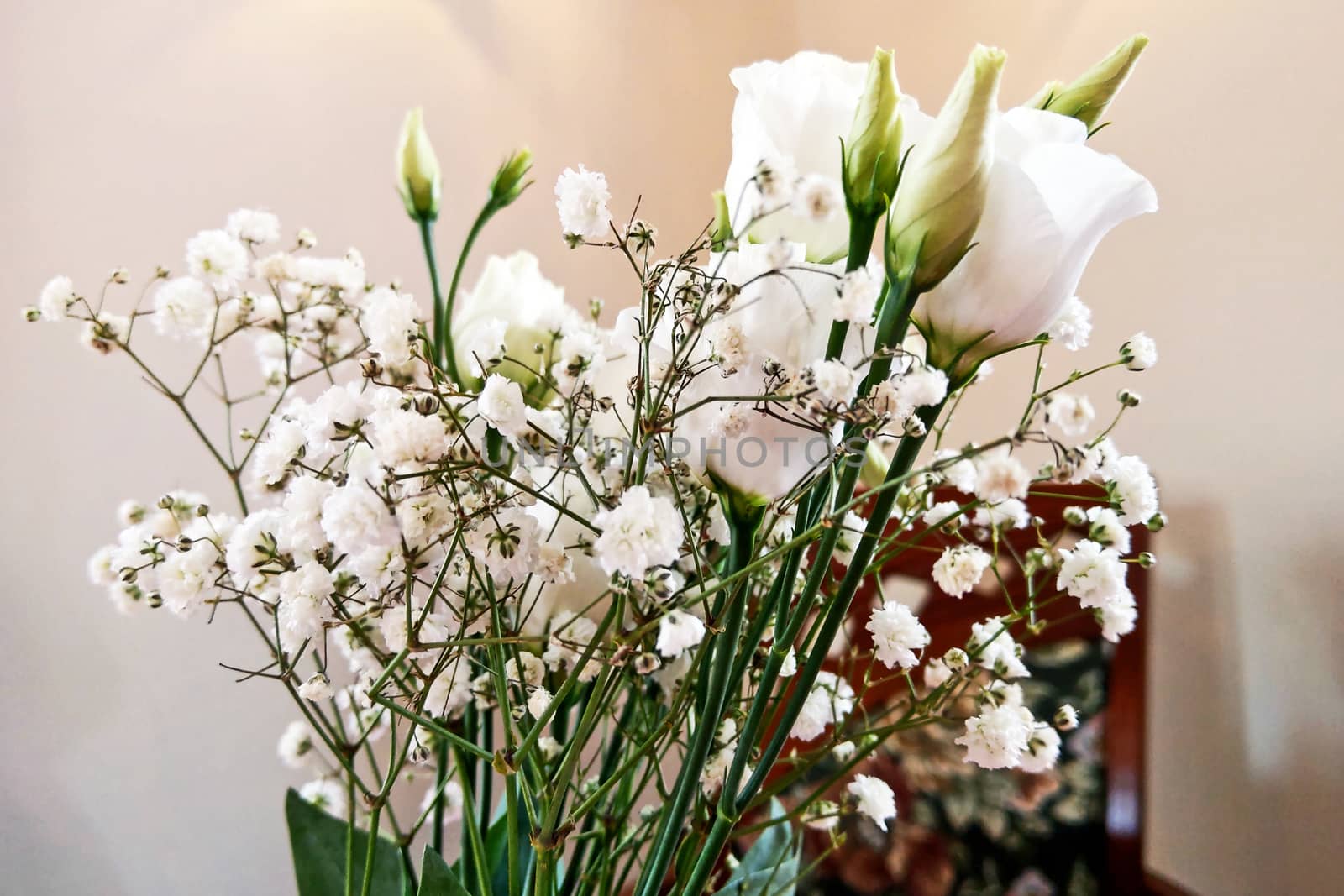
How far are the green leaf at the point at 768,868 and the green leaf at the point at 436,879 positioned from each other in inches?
4.9

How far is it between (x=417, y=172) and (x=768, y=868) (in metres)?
0.41

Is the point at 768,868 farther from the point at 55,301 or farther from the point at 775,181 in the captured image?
the point at 55,301

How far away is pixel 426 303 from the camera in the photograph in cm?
96

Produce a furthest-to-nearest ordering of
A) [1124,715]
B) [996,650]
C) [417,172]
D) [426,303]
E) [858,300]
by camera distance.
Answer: [426,303]
[1124,715]
[417,172]
[996,650]
[858,300]

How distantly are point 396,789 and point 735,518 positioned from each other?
76 cm

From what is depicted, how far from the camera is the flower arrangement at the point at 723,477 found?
25 centimetres

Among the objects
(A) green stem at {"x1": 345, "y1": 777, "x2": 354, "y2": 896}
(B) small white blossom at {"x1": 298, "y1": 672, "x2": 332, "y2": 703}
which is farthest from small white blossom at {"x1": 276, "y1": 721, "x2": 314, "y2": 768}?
(B) small white blossom at {"x1": 298, "y1": 672, "x2": 332, "y2": 703}

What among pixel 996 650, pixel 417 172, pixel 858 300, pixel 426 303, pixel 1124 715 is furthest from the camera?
pixel 426 303

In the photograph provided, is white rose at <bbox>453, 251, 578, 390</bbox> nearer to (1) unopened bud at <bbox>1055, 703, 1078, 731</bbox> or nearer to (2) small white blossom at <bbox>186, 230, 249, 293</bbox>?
(2) small white blossom at <bbox>186, 230, 249, 293</bbox>

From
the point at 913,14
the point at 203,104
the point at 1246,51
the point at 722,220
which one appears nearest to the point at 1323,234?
the point at 1246,51

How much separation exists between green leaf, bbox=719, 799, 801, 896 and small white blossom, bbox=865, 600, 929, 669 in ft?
0.36

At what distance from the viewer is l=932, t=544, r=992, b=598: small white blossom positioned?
0.32 metres

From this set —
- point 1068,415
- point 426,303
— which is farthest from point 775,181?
point 426,303

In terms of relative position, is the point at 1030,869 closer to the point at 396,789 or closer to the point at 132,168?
the point at 396,789
